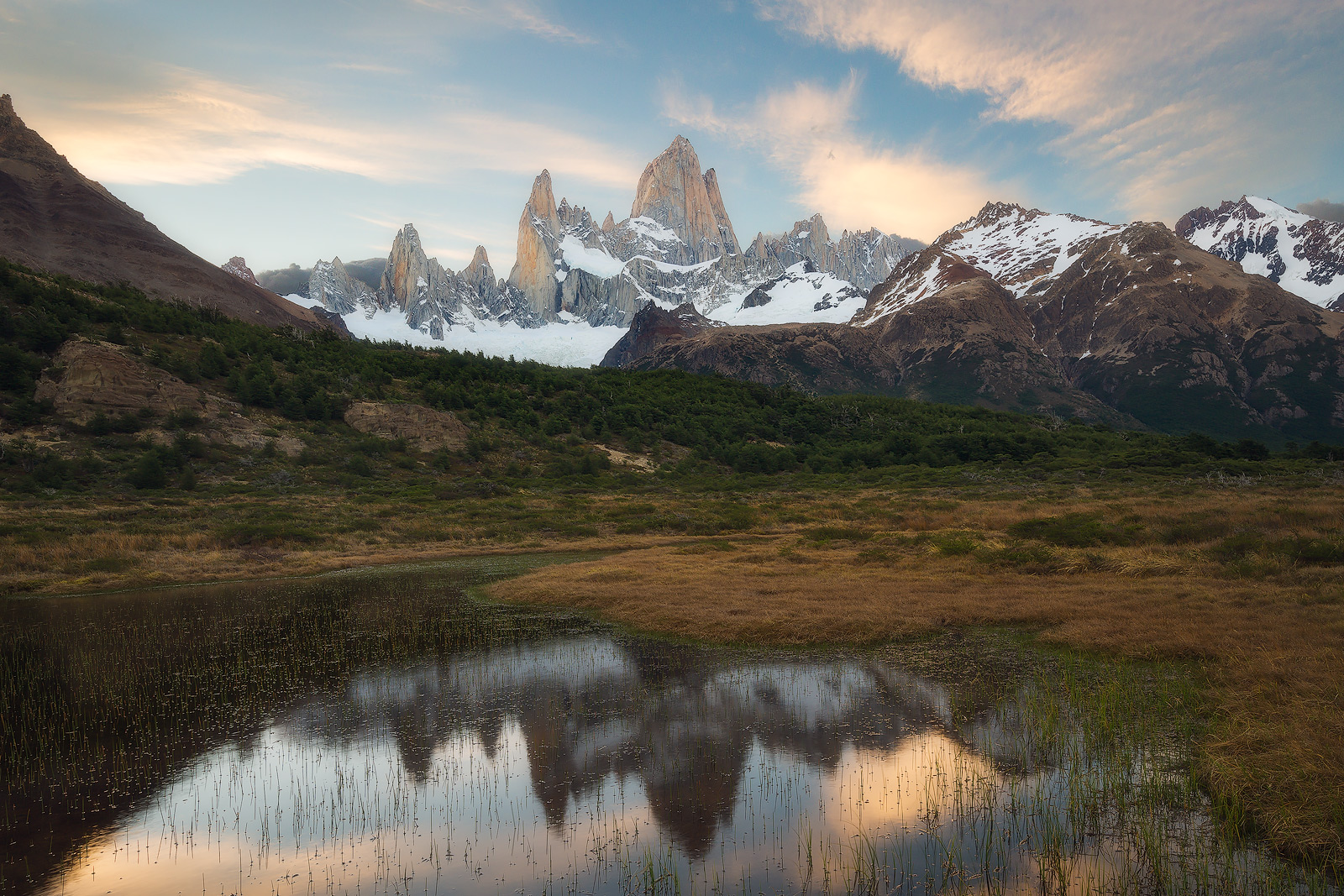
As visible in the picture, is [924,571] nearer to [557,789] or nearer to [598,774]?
[598,774]

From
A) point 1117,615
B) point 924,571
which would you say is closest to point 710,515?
point 924,571

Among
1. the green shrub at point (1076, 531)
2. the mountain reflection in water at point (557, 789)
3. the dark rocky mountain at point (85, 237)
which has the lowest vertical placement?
the mountain reflection in water at point (557, 789)

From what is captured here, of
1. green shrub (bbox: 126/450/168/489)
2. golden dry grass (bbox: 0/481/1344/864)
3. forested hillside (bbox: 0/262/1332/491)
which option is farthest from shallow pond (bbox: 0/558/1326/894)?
forested hillside (bbox: 0/262/1332/491)

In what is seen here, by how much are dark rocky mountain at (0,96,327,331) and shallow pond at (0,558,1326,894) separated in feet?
444

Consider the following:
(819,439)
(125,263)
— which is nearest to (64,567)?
(819,439)

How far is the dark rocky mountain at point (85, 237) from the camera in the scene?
140 meters

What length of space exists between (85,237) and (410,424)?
124m

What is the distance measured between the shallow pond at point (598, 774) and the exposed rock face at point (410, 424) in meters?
63.4

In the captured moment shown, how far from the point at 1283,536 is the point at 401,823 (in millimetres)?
29883

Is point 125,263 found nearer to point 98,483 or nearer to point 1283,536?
point 98,483

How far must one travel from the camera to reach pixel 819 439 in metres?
118

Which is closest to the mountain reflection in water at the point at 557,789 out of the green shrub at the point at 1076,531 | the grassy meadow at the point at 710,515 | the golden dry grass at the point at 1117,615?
the golden dry grass at the point at 1117,615

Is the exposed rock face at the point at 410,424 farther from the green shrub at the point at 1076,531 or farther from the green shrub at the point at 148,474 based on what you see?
the green shrub at the point at 1076,531

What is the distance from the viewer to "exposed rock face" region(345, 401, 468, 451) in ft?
267
